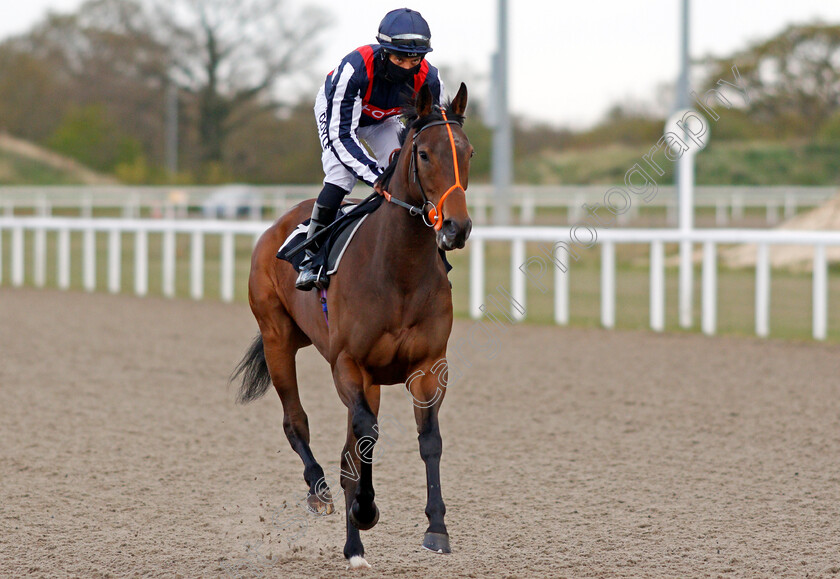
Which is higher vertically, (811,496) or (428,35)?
(428,35)

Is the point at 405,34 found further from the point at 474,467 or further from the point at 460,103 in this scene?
the point at 474,467

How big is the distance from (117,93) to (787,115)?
1211 inches

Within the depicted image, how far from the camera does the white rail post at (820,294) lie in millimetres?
9820

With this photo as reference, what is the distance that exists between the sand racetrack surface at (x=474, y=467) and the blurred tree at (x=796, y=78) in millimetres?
37300

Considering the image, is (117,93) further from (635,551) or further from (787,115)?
A: (635,551)

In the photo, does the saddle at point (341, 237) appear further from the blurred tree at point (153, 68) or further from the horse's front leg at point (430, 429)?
the blurred tree at point (153, 68)

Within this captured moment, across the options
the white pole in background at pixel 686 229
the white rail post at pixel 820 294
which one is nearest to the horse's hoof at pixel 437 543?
the white rail post at pixel 820 294

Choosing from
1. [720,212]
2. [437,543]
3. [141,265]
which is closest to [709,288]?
[437,543]

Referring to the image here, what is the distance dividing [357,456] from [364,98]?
155cm

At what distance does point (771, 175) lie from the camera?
35938 mm

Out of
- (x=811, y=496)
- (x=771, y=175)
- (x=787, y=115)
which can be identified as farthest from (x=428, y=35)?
(x=787, y=115)

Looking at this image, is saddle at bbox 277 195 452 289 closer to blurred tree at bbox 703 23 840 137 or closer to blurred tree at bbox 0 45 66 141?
blurred tree at bbox 703 23 840 137

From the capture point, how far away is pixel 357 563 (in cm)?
394

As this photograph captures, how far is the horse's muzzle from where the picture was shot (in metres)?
3.64
